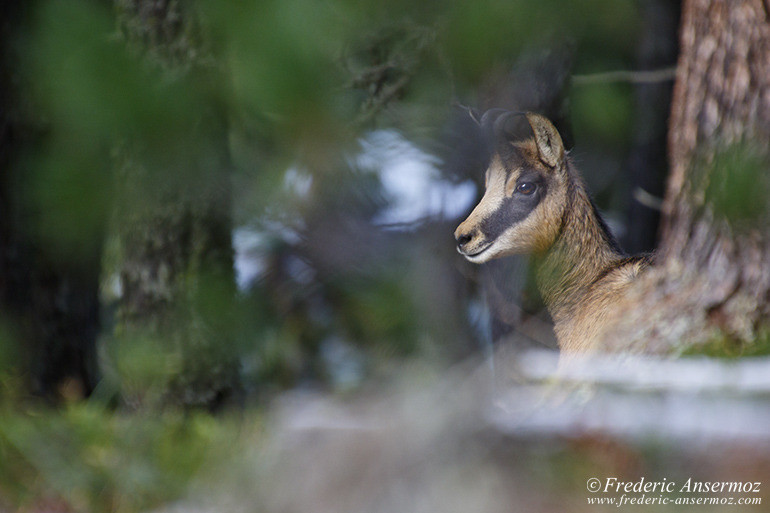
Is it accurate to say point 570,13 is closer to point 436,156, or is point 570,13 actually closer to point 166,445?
point 436,156

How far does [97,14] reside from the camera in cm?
257

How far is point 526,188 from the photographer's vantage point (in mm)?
1104

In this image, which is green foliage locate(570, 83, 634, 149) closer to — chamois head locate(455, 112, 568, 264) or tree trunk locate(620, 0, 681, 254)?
tree trunk locate(620, 0, 681, 254)

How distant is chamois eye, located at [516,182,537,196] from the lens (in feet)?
3.60

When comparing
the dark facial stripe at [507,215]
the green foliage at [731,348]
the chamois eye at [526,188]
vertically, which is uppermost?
the chamois eye at [526,188]

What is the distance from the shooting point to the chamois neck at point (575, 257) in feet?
3.77

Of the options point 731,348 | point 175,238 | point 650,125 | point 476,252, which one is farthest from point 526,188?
point 175,238

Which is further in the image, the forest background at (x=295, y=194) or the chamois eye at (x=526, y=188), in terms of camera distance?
the forest background at (x=295, y=194)

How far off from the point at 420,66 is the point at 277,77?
18.2 inches

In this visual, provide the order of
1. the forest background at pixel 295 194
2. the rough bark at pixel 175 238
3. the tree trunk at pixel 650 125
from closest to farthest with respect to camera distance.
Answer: the forest background at pixel 295 194 < the tree trunk at pixel 650 125 < the rough bark at pixel 175 238

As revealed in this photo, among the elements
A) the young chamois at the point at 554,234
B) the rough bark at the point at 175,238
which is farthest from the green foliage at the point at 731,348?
the rough bark at the point at 175,238

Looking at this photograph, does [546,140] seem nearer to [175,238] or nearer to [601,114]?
[601,114]

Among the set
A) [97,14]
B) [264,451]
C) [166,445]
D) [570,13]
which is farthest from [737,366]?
[97,14]

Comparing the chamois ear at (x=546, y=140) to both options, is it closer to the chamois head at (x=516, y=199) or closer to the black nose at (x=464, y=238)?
the chamois head at (x=516, y=199)
